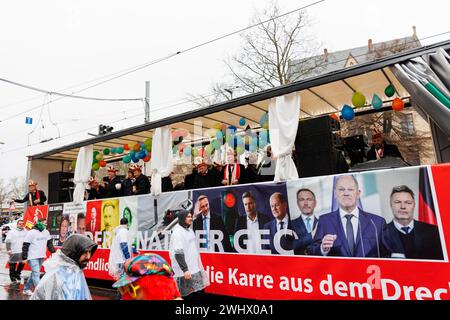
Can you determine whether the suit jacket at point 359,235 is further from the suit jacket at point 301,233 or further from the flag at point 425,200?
the flag at point 425,200

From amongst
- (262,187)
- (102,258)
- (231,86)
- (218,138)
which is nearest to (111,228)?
(102,258)

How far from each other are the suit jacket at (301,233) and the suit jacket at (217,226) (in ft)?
4.29

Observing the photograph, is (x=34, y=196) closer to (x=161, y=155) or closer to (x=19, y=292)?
(x=19, y=292)

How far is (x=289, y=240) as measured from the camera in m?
4.96

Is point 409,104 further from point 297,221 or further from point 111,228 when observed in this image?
point 111,228

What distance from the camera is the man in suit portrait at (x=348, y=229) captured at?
420cm

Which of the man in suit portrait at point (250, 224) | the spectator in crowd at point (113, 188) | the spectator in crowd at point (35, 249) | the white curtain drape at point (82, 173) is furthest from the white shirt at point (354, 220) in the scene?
the spectator in crowd at point (35, 249)

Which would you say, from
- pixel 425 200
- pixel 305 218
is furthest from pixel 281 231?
pixel 425 200

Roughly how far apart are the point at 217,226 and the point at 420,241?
3.36 meters

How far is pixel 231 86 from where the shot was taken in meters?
22.8

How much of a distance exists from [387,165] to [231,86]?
1912 cm

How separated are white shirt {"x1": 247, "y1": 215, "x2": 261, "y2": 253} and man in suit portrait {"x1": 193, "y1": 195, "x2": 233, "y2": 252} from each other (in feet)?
1.42

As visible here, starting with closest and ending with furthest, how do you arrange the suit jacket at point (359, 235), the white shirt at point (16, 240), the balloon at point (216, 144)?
1. the suit jacket at point (359, 235)
2. the balloon at point (216, 144)
3. the white shirt at point (16, 240)

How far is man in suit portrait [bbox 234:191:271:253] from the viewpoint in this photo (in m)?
5.32
